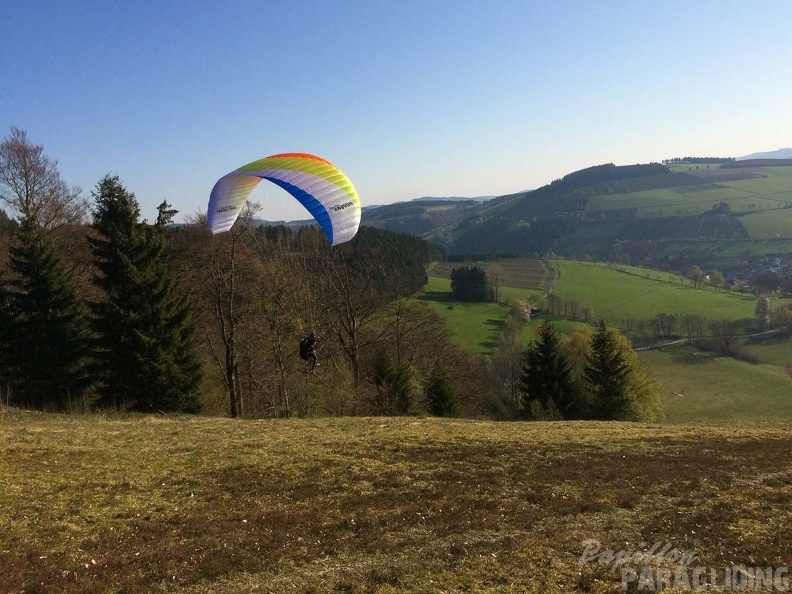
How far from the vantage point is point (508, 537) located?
282 inches

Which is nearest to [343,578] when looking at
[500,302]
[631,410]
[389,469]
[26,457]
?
[389,469]

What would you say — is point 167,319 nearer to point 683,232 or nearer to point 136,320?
point 136,320

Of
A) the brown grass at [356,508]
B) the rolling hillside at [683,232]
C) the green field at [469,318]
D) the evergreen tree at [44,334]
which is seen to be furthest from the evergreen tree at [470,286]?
the brown grass at [356,508]

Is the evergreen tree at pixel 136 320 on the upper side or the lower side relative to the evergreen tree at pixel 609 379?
upper

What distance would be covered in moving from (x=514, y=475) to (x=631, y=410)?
75.0 ft

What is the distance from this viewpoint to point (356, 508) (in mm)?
8086

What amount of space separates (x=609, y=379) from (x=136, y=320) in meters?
25.6

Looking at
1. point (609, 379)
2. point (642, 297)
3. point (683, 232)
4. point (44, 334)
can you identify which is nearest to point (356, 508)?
point (44, 334)

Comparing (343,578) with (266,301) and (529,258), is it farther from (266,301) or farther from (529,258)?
(529,258)

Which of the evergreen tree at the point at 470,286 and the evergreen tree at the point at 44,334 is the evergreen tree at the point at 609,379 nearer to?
the evergreen tree at the point at 44,334

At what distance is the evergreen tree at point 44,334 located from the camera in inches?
719

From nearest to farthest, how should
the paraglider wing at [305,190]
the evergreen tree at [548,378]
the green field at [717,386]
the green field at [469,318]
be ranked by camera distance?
the paraglider wing at [305,190] < the evergreen tree at [548,378] < the green field at [717,386] < the green field at [469,318]

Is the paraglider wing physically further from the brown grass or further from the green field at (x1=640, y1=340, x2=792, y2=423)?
the green field at (x1=640, y1=340, x2=792, y2=423)

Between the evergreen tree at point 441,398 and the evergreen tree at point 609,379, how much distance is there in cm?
1068
